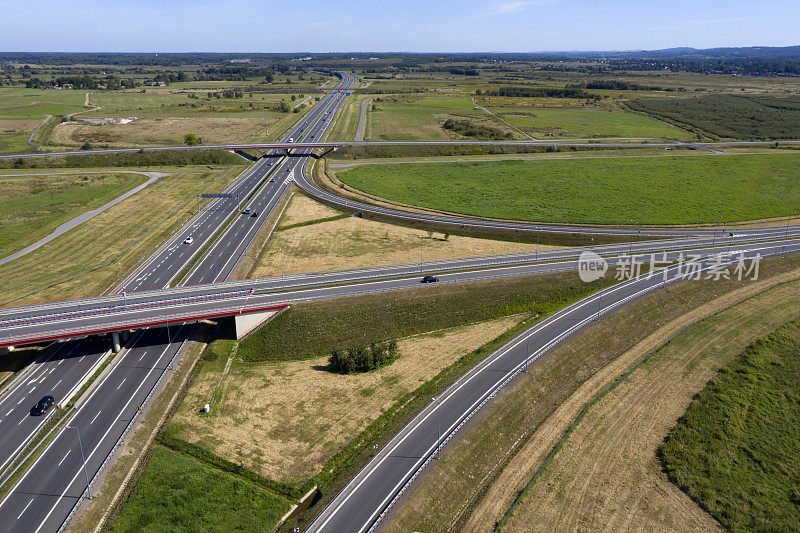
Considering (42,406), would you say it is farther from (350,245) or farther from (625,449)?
(625,449)

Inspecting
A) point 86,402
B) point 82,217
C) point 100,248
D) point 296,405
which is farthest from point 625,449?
point 82,217

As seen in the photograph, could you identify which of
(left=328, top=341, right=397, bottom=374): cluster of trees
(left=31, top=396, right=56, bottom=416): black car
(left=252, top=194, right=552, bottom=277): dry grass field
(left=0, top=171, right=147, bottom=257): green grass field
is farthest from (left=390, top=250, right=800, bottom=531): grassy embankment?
(left=0, top=171, right=147, bottom=257): green grass field

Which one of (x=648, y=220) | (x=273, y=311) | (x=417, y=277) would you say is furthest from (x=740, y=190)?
(x=273, y=311)

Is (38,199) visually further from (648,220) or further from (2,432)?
(648,220)

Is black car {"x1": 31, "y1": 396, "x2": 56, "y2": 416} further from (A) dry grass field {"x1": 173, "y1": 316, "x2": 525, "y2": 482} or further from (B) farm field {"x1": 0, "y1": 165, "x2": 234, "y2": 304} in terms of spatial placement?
(B) farm field {"x1": 0, "y1": 165, "x2": 234, "y2": 304}

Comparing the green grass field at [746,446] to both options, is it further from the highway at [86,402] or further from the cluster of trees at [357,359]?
the highway at [86,402]
